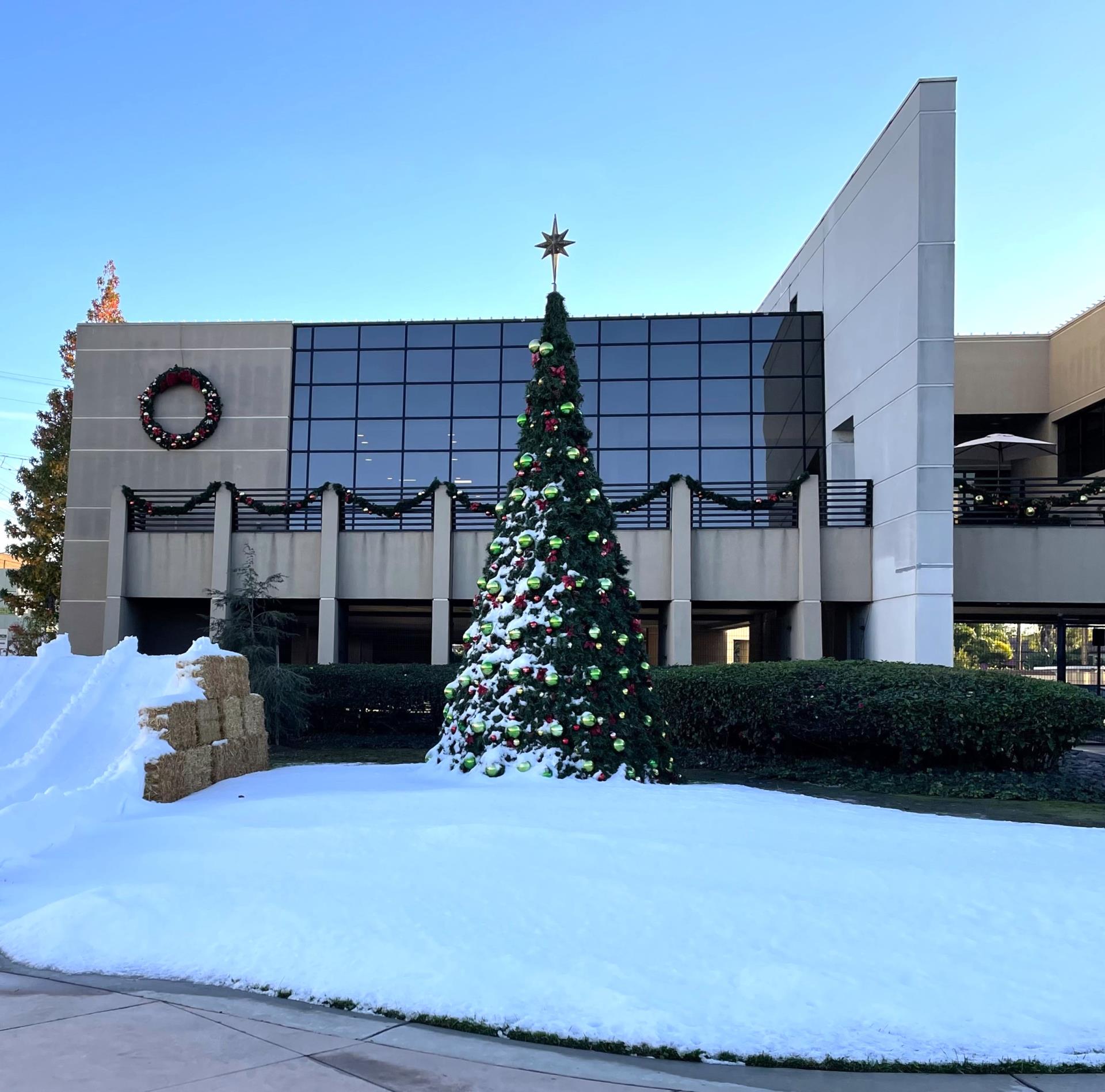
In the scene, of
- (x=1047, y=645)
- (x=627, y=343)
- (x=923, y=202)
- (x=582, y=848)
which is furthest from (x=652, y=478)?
(x=1047, y=645)

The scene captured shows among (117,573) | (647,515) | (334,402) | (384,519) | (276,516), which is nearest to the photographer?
(647,515)

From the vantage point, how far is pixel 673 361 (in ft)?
86.4

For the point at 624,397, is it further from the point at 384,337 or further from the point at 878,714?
the point at 878,714

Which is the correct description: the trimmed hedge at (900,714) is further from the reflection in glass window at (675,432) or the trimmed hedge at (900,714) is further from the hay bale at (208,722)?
the reflection in glass window at (675,432)

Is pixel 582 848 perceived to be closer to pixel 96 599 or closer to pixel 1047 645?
pixel 96 599

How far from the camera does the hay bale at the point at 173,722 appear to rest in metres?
7.77

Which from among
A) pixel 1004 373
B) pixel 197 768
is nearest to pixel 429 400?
pixel 1004 373

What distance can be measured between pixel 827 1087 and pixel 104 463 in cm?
2475

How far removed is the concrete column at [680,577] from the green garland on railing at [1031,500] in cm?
546

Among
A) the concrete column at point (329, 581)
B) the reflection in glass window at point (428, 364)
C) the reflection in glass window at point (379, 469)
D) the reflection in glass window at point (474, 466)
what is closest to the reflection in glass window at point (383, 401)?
the reflection in glass window at point (428, 364)

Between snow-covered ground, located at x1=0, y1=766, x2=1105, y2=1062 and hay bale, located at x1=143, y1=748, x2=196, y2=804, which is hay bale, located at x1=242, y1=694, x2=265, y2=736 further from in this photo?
snow-covered ground, located at x1=0, y1=766, x2=1105, y2=1062

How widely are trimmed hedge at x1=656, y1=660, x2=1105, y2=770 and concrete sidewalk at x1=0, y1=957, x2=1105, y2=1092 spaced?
7.60m

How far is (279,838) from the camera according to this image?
18.9ft

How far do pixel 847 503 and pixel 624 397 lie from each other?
793cm
